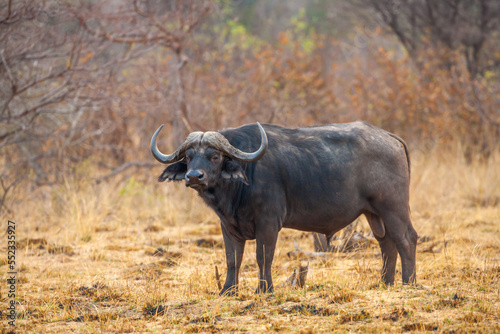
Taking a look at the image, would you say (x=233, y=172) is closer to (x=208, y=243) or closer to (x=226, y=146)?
(x=226, y=146)

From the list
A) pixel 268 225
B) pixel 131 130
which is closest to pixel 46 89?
pixel 131 130

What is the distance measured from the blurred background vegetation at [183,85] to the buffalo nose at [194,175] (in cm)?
420

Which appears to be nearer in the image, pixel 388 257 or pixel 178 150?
pixel 178 150

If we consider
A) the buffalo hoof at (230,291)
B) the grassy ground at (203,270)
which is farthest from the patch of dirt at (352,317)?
the buffalo hoof at (230,291)

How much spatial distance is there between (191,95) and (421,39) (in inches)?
274

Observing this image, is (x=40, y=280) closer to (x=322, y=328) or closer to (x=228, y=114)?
(x=322, y=328)

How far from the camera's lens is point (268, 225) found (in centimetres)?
555

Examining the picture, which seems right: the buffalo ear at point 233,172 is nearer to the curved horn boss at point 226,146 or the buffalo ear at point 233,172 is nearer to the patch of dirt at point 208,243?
the curved horn boss at point 226,146

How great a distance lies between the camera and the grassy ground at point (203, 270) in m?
4.70

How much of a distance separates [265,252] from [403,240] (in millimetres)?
1477

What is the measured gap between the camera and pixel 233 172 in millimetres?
5328

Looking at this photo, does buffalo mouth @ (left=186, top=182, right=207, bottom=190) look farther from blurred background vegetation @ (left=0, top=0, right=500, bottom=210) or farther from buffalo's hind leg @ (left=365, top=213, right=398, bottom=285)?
blurred background vegetation @ (left=0, top=0, right=500, bottom=210)

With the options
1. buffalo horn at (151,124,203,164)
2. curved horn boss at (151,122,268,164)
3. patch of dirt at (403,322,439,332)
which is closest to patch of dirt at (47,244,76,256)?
buffalo horn at (151,124,203,164)

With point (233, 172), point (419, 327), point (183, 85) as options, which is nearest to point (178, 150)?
point (233, 172)
